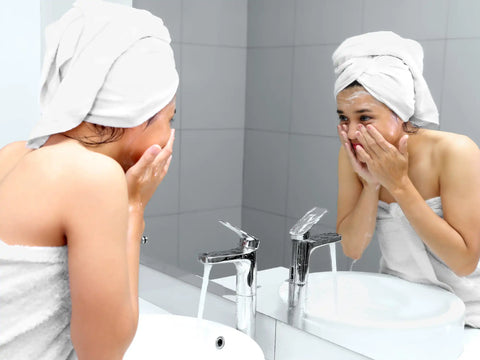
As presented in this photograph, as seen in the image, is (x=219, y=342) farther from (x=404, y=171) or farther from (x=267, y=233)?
(x=404, y=171)

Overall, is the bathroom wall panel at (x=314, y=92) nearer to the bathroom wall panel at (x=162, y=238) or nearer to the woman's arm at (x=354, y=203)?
the woman's arm at (x=354, y=203)

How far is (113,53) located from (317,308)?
27.5 inches

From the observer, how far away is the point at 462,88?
1018mm

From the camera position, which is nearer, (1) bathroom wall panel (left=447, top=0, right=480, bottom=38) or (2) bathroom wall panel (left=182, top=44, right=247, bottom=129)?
(1) bathroom wall panel (left=447, top=0, right=480, bottom=38)

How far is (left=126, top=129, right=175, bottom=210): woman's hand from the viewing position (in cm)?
92

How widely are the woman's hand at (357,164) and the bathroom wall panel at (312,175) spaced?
0.03 meters

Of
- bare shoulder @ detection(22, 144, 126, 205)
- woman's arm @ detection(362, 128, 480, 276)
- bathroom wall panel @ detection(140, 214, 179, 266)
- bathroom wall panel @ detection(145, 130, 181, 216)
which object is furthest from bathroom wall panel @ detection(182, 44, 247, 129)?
bare shoulder @ detection(22, 144, 126, 205)

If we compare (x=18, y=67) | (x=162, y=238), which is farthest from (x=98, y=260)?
(x=18, y=67)

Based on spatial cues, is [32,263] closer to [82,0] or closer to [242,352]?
[82,0]

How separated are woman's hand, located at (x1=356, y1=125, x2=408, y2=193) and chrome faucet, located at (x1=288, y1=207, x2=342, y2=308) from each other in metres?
0.17

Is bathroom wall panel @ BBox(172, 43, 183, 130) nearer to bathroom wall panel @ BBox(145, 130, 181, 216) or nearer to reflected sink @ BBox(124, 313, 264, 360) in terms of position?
bathroom wall panel @ BBox(145, 130, 181, 216)

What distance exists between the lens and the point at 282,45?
1303mm

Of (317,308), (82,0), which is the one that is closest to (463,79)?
(317,308)

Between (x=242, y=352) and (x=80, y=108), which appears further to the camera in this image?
(x=242, y=352)
